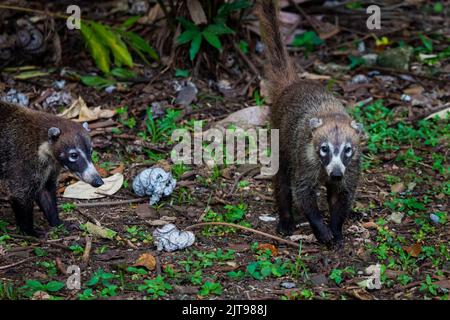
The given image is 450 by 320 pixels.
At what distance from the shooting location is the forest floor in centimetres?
500

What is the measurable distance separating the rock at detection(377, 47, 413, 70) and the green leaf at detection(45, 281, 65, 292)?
5149 mm

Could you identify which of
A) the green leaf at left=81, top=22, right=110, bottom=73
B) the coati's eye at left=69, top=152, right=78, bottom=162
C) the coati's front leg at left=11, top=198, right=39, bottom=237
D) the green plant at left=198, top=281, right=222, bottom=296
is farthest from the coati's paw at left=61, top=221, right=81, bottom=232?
the green leaf at left=81, top=22, right=110, bottom=73

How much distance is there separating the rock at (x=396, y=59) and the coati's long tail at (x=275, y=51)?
7.97 ft

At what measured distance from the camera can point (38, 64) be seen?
8258 mm

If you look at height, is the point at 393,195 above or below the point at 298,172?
below

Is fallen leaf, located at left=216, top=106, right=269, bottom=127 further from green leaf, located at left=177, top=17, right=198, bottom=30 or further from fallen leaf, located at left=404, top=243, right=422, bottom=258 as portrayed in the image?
fallen leaf, located at left=404, top=243, right=422, bottom=258

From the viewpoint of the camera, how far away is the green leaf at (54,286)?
4785mm

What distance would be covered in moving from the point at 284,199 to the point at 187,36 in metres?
2.55

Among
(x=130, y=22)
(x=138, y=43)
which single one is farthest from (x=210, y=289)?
(x=130, y=22)

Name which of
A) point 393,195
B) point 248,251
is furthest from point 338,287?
point 393,195

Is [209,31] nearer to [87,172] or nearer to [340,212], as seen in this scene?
[87,172]

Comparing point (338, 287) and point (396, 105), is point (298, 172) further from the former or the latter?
point (396, 105)

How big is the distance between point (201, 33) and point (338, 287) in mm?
3715
